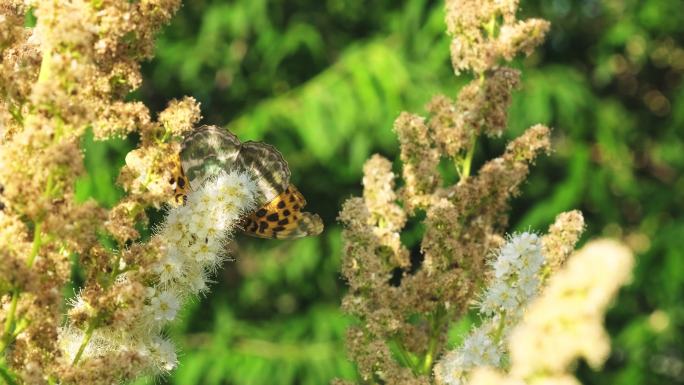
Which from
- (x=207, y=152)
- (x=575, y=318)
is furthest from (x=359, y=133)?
(x=575, y=318)

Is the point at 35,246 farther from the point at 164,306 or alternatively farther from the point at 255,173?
the point at 255,173

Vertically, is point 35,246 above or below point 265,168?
below

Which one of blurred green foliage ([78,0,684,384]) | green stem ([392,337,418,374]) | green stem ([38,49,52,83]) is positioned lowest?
green stem ([38,49,52,83])

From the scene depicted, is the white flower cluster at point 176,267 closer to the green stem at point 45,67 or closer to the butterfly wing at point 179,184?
the butterfly wing at point 179,184

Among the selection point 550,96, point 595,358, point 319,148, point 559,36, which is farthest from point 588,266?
point 559,36

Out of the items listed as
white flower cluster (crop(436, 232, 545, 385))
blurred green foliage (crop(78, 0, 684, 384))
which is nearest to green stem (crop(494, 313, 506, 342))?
white flower cluster (crop(436, 232, 545, 385))

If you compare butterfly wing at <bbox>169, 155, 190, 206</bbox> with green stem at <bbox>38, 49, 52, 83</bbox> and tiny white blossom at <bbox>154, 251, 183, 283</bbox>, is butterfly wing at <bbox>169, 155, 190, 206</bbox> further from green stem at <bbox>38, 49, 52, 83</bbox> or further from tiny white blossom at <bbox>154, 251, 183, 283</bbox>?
green stem at <bbox>38, 49, 52, 83</bbox>

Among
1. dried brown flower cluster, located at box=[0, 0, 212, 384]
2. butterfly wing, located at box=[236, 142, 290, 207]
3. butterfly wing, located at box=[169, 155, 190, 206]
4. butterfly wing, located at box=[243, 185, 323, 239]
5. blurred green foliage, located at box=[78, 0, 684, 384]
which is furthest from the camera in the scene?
blurred green foliage, located at box=[78, 0, 684, 384]
